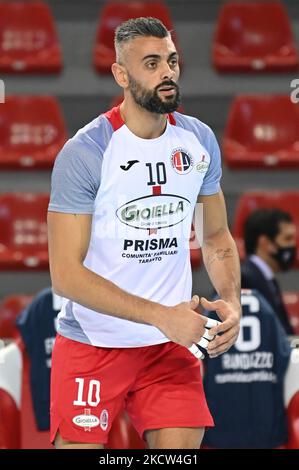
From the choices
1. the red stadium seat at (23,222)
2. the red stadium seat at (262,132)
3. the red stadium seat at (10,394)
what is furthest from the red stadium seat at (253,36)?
the red stadium seat at (10,394)

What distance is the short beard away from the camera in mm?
2986

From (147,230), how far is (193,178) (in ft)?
0.69

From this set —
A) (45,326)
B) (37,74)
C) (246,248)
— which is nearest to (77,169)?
(45,326)

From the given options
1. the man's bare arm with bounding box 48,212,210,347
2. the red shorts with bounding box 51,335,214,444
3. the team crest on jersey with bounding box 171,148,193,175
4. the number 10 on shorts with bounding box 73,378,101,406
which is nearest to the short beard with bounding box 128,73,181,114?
the team crest on jersey with bounding box 171,148,193,175

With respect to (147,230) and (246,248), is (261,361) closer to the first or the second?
(147,230)

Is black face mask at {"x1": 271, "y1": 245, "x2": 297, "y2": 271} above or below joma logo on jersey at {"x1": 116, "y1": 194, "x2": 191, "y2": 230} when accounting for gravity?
below

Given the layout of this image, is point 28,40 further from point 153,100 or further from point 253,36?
point 153,100

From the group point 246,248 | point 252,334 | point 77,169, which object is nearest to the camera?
point 77,169

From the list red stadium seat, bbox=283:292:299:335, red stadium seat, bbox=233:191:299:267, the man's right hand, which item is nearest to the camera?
the man's right hand

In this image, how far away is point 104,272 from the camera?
307cm

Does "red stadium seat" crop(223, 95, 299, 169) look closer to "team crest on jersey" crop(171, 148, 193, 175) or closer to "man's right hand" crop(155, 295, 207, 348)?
"team crest on jersey" crop(171, 148, 193, 175)

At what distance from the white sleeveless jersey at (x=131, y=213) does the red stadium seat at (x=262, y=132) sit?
359 cm

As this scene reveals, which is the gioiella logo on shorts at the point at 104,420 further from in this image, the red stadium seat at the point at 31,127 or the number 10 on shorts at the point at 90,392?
the red stadium seat at the point at 31,127

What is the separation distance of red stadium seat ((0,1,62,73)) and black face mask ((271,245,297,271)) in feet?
6.99
